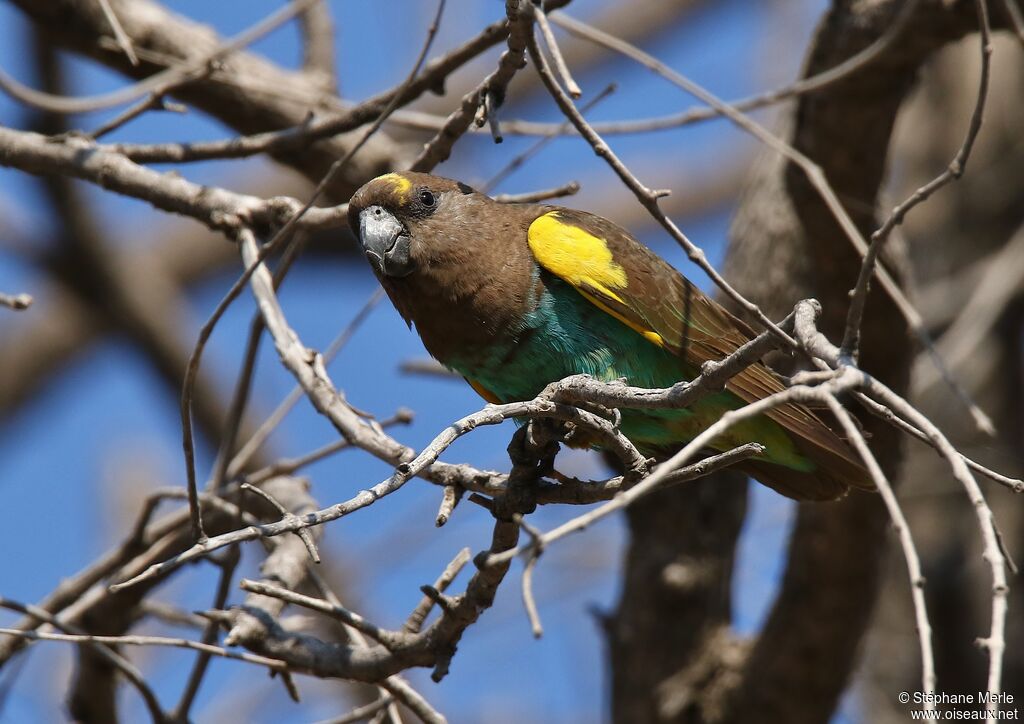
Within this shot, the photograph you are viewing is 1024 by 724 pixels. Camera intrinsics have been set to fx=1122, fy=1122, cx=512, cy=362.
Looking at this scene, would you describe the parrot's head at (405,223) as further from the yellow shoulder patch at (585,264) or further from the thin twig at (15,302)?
the thin twig at (15,302)

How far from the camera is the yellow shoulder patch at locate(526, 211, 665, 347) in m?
3.27

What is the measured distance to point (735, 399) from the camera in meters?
3.41

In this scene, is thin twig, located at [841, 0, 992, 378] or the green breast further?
the green breast

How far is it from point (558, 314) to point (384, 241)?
566mm

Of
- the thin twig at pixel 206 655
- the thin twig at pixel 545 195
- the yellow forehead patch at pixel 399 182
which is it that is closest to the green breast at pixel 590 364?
the thin twig at pixel 545 195

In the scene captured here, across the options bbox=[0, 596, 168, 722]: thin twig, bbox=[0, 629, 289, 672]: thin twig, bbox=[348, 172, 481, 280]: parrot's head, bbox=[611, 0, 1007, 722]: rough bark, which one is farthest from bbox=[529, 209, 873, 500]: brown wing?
bbox=[0, 596, 168, 722]: thin twig

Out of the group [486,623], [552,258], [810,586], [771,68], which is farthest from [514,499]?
[771,68]

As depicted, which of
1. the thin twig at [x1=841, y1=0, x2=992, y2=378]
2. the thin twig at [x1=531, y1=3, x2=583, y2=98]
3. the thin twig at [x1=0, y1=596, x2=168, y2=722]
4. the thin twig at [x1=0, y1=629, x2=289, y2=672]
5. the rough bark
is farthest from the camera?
the rough bark

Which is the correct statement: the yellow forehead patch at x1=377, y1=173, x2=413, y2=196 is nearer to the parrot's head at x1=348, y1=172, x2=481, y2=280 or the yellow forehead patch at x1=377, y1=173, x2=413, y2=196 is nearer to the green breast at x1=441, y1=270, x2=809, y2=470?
the parrot's head at x1=348, y1=172, x2=481, y2=280

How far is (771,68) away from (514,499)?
24.0ft

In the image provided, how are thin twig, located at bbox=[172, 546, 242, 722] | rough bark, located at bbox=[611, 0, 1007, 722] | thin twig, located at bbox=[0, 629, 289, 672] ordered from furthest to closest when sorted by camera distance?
rough bark, located at bbox=[611, 0, 1007, 722], thin twig, located at bbox=[172, 546, 242, 722], thin twig, located at bbox=[0, 629, 289, 672]

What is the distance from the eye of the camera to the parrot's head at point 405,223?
3352 millimetres

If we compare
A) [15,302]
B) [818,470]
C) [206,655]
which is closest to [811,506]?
Result: [818,470]

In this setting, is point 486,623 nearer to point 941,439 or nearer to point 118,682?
point 118,682
